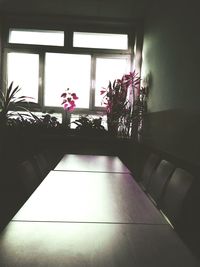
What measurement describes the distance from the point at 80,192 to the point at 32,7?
450 centimetres

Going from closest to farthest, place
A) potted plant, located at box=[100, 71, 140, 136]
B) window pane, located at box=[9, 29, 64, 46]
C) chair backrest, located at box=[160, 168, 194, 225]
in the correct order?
chair backrest, located at box=[160, 168, 194, 225] → potted plant, located at box=[100, 71, 140, 136] → window pane, located at box=[9, 29, 64, 46]

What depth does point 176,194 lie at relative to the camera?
1569 millimetres

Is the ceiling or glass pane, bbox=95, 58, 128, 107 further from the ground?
the ceiling

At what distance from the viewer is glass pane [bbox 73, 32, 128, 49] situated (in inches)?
228

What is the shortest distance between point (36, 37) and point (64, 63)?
772 mm

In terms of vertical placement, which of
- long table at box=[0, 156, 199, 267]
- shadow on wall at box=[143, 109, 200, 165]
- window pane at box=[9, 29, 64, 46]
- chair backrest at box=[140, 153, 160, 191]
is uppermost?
window pane at box=[9, 29, 64, 46]

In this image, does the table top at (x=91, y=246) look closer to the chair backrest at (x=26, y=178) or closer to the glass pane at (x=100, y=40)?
the chair backrest at (x=26, y=178)

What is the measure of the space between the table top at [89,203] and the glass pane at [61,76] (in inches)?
162

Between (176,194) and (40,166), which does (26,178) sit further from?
(176,194)

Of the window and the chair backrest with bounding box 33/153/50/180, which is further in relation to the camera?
the window

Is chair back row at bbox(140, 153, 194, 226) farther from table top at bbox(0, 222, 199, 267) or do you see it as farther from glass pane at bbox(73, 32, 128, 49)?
glass pane at bbox(73, 32, 128, 49)

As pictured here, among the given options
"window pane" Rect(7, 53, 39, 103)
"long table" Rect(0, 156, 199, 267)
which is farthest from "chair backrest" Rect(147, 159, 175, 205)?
"window pane" Rect(7, 53, 39, 103)

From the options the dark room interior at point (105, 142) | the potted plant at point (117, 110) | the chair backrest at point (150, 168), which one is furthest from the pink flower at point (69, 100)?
the chair backrest at point (150, 168)

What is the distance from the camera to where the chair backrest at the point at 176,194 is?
58.3 inches
